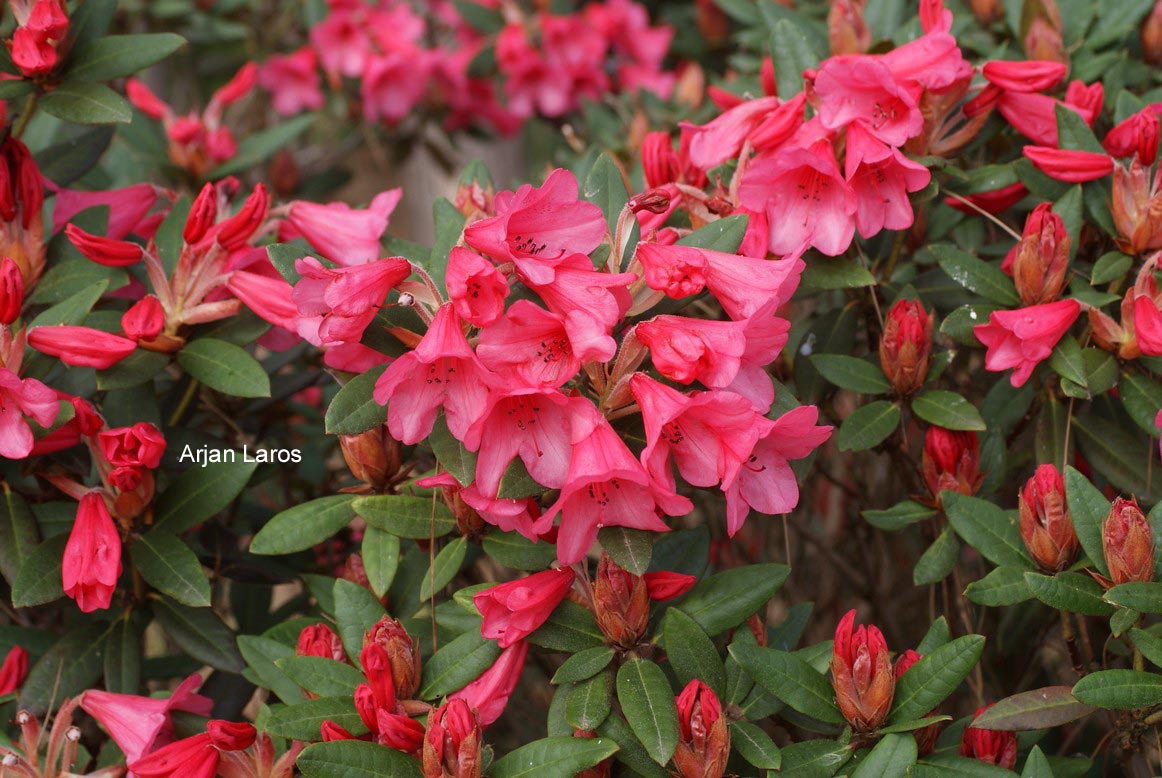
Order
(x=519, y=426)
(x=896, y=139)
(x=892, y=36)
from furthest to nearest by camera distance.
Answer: (x=892, y=36), (x=896, y=139), (x=519, y=426)

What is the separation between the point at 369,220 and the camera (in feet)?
5.44

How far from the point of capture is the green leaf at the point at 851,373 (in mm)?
1540

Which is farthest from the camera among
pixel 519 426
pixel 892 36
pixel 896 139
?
pixel 892 36

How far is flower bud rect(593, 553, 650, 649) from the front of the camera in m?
1.29

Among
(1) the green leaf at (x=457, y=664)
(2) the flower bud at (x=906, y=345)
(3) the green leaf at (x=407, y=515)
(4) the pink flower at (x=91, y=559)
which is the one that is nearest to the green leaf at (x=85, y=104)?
(4) the pink flower at (x=91, y=559)

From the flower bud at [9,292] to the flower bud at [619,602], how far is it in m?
0.78

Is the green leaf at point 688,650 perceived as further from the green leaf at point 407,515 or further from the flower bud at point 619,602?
the green leaf at point 407,515

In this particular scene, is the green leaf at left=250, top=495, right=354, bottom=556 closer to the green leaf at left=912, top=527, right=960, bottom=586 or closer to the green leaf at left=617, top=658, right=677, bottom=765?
the green leaf at left=617, top=658, right=677, bottom=765

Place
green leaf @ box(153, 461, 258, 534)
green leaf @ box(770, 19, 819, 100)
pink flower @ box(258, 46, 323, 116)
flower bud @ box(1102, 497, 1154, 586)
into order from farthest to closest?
pink flower @ box(258, 46, 323, 116) < green leaf @ box(770, 19, 819, 100) < green leaf @ box(153, 461, 258, 534) < flower bud @ box(1102, 497, 1154, 586)

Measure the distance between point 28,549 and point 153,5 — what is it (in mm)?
1843

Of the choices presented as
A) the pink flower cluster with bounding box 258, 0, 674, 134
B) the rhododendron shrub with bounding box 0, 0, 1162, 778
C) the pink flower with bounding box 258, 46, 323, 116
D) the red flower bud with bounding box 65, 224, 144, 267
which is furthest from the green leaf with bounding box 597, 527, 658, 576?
the pink flower with bounding box 258, 46, 323, 116

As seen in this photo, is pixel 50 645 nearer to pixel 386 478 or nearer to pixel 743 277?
pixel 386 478

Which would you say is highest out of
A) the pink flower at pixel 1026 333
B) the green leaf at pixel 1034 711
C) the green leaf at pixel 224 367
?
the pink flower at pixel 1026 333

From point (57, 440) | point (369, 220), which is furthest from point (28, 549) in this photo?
point (369, 220)
